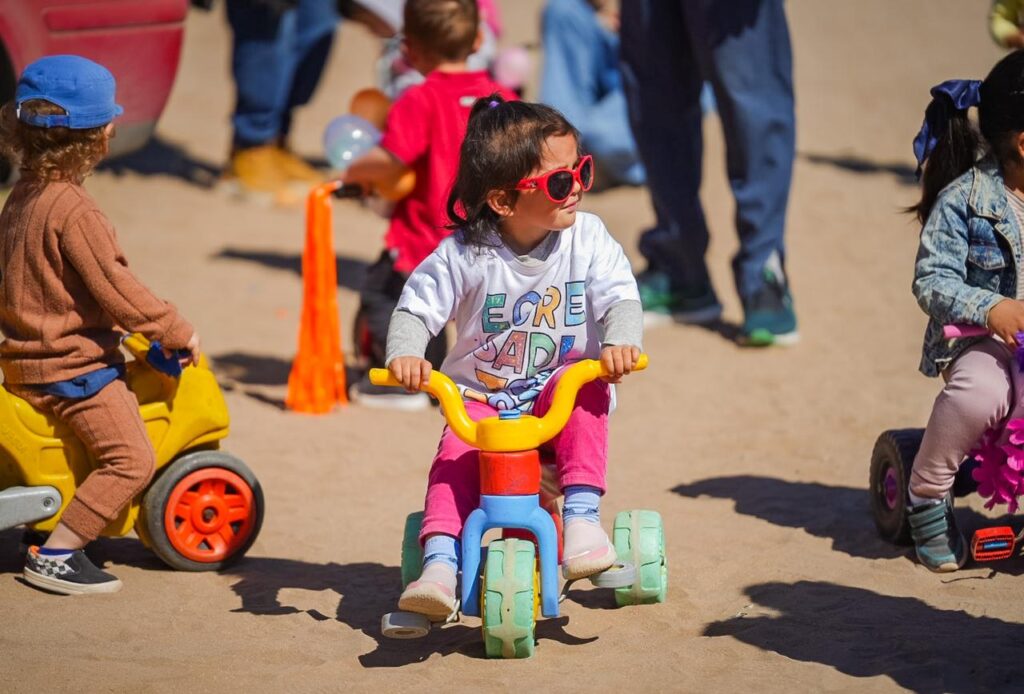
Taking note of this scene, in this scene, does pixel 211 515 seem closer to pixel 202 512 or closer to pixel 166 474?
pixel 202 512

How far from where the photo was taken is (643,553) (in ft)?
12.7

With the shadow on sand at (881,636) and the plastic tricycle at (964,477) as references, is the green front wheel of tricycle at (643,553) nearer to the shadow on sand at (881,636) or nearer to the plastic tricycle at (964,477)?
the shadow on sand at (881,636)

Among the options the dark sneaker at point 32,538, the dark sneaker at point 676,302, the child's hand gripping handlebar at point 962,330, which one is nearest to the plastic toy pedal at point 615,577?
the child's hand gripping handlebar at point 962,330

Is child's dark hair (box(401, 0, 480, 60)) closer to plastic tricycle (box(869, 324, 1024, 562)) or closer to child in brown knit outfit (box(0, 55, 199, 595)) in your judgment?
child in brown knit outfit (box(0, 55, 199, 595))

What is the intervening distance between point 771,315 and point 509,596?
3.63 meters

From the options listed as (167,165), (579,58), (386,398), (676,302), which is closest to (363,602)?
(386,398)

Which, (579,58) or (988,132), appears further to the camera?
(579,58)

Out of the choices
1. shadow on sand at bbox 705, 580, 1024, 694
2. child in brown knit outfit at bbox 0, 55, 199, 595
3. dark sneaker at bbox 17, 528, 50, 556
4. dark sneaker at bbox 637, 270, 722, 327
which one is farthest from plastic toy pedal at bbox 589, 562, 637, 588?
dark sneaker at bbox 637, 270, 722, 327

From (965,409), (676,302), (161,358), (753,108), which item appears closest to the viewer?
(965,409)

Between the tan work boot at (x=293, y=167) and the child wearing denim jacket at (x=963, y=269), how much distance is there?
6.22 metres

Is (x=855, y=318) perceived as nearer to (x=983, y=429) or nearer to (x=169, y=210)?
(x=983, y=429)

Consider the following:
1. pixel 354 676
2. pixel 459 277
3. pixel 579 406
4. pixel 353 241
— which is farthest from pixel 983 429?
pixel 353 241

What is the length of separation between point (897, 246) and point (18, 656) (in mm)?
6145

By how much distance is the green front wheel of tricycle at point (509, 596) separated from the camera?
3.47 metres
